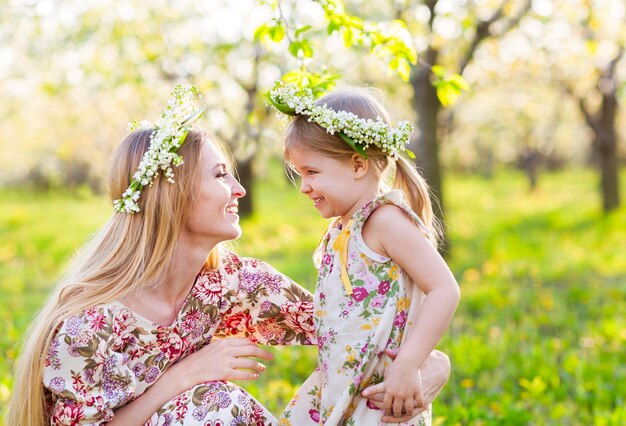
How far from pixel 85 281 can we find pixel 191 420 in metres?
0.63

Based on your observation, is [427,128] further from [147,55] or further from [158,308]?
[158,308]

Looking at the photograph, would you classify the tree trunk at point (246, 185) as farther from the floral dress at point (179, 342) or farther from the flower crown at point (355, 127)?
the flower crown at point (355, 127)

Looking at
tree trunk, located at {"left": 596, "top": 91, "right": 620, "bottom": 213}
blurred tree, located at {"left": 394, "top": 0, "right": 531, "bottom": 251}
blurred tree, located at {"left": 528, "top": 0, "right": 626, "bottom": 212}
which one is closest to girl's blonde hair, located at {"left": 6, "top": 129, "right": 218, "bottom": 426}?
blurred tree, located at {"left": 394, "top": 0, "right": 531, "bottom": 251}

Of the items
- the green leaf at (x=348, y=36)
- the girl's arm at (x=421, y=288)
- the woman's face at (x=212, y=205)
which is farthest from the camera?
the green leaf at (x=348, y=36)

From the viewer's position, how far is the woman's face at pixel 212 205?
273 cm

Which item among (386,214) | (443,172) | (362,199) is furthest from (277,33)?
(443,172)

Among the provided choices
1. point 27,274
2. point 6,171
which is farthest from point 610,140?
point 6,171

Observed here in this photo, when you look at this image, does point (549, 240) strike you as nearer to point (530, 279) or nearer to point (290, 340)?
point (530, 279)

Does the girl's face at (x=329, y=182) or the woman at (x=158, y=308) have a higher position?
the girl's face at (x=329, y=182)

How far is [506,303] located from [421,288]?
456cm

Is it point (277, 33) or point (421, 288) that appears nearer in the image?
point (421, 288)

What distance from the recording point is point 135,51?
10.8 metres

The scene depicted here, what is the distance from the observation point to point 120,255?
2.68 m

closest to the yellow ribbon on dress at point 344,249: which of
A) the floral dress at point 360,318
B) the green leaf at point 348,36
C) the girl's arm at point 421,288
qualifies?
the floral dress at point 360,318
